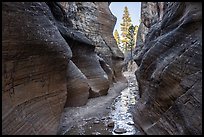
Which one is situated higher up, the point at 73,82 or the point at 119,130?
the point at 119,130

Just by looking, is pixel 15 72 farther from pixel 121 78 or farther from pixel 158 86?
pixel 121 78

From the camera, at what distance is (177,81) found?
589 cm

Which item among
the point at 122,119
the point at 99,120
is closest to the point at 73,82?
the point at 99,120

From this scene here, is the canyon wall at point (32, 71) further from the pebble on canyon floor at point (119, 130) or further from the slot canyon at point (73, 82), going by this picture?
the pebble on canyon floor at point (119, 130)

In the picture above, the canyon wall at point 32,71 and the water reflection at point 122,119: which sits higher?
the canyon wall at point 32,71

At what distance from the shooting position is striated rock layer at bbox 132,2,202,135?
16.4 ft

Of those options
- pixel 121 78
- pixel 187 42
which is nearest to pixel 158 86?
pixel 187 42

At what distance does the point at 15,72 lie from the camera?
5652 millimetres

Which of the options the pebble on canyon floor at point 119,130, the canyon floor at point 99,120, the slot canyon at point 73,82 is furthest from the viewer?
the canyon floor at point 99,120

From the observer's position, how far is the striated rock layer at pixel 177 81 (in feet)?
16.4

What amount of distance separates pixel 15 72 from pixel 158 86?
4090mm

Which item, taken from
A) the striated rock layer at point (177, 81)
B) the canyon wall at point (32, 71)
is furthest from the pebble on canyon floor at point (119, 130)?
the canyon wall at point (32, 71)

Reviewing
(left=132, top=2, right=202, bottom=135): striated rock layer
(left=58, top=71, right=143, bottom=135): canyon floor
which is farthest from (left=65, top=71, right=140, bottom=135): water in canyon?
(left=132, top=2, right=202, bottom=135): striated rock layer

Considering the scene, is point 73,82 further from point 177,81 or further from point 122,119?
point 177,81
